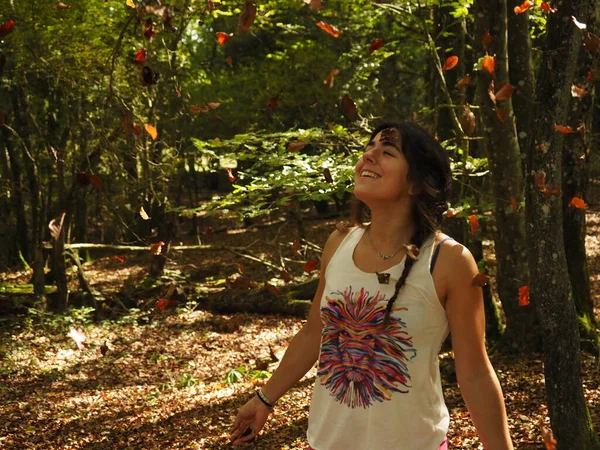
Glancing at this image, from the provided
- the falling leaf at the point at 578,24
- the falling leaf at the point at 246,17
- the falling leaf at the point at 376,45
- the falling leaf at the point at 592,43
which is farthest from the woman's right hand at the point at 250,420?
the falling leaf at the point at 376,45

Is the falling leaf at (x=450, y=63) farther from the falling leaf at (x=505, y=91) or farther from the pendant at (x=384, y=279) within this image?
the pendant at (x=384, y=279)

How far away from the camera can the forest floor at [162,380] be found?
6.44 m

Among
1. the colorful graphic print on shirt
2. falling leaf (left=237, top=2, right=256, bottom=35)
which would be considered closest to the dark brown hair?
the colorful graphic print on shirt

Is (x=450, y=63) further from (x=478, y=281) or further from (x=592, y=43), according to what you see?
(x=478, y=281)

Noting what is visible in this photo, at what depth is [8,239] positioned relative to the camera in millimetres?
20531

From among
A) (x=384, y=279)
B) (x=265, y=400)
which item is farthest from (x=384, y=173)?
(x=265, y=400)

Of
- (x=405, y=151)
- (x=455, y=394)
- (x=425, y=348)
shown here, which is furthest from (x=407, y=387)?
(x=455, y=394)

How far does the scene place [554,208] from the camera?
3.51m

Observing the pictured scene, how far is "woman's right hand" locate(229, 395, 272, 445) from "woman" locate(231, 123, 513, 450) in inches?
10.4

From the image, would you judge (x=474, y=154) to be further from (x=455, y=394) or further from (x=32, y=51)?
(x=32, y=51)

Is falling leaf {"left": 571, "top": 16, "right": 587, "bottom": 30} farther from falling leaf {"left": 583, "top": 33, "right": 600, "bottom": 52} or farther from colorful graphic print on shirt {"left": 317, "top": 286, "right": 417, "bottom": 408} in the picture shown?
colorful graphic print on shirt {"left": 317, "top": 286, "right": 417, "bottom": 408}

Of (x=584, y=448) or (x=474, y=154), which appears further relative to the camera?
(x=474, y=154)

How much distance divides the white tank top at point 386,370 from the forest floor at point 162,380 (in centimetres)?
166

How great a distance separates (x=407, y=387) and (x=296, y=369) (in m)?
0.50
